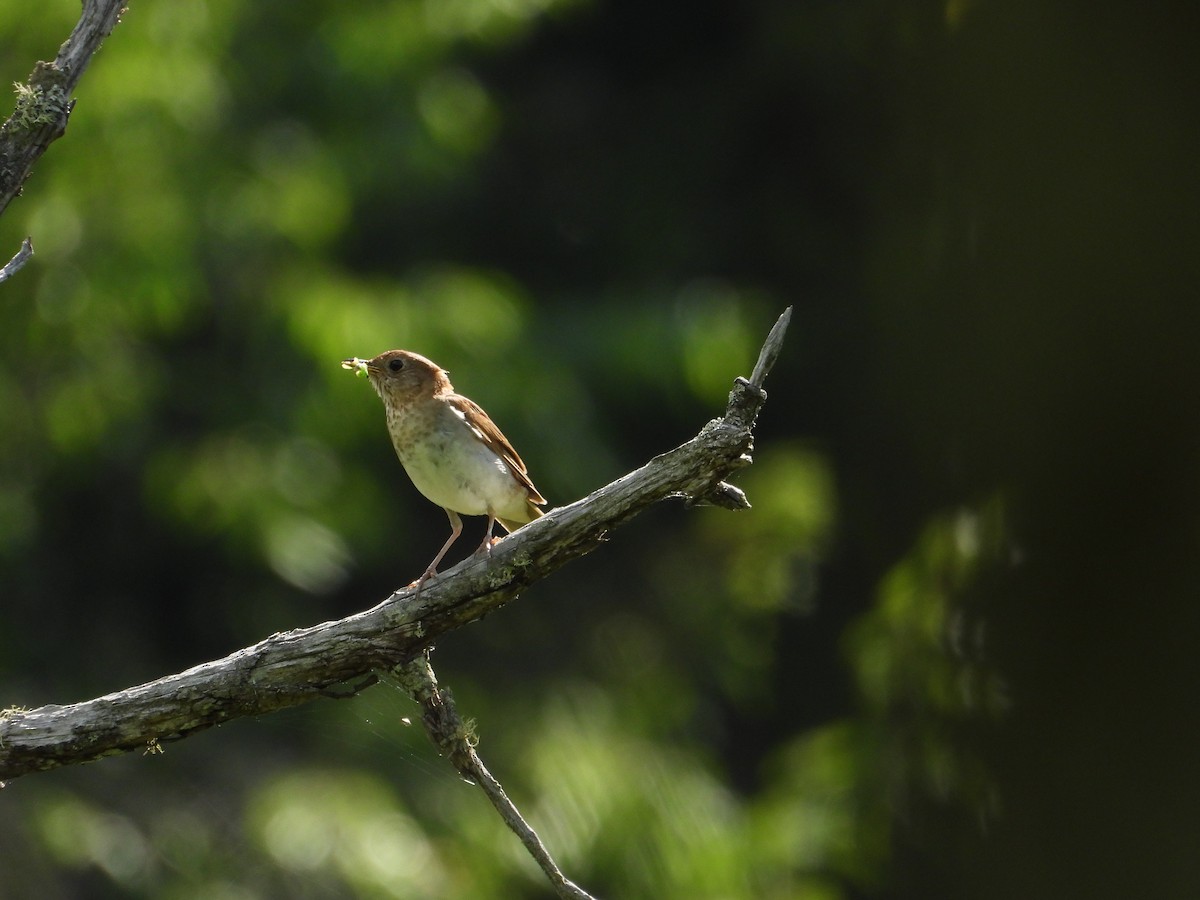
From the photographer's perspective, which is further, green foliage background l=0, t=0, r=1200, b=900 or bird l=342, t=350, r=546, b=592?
bird l=342, t=350, r=546, b=592

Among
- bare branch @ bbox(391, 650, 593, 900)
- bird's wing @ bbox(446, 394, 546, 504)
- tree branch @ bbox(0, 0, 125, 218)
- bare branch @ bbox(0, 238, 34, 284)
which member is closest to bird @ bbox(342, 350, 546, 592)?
bird's wing @ bbox(446, 394, 546, 504)

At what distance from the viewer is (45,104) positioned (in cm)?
234

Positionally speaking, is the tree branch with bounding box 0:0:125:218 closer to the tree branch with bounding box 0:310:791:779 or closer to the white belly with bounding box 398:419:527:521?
the tree branch with bounding box 0:310:791:779

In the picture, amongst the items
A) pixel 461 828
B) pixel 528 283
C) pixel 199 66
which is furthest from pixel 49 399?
pixel 528 283

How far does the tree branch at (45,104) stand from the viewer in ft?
7.63

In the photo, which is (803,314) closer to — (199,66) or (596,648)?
(596,648)

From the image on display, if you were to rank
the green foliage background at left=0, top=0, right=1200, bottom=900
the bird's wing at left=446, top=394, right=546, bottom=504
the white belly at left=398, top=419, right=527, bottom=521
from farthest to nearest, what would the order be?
the bird's wing at left=446, top=394, right=546, bottom=504
the white belly at left=398, top=419, right=527, bottom=521
the green foliage background at left=0, top=0, right=1200, bottom=900

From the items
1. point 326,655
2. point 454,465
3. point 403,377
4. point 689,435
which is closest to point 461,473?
point 454,465

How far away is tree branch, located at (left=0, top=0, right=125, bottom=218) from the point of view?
2.32m

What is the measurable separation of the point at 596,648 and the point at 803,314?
2.35 meters

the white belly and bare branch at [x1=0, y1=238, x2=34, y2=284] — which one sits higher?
bare branch at [x1=0, y1=238, x2=34, y2=284]

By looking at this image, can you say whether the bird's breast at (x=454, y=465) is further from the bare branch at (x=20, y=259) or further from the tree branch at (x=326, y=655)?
the bare branch at (x=20, y=259)

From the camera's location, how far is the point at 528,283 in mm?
9570

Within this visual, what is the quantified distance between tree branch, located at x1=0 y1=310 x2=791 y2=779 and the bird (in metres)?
1.25
